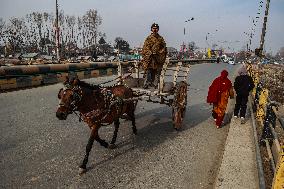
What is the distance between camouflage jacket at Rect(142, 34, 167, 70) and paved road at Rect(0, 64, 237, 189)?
1857 mm

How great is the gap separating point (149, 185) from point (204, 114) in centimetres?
630

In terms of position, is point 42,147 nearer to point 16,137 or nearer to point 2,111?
point 16,137

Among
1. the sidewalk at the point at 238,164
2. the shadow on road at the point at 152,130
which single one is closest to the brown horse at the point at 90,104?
the shadow on road at the point at 152,130

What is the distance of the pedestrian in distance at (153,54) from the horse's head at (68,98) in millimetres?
3646

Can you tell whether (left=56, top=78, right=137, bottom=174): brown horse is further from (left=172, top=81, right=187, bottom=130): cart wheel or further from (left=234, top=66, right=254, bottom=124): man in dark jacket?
(left=234, top=66, right=254, bottom=124): man in dark jacket

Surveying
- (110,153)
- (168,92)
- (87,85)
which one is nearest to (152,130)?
(168,92)

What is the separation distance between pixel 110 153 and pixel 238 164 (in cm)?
267

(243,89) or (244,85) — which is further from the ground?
(244,85)

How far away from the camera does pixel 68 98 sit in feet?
16.7

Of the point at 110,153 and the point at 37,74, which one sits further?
the point at 37,74

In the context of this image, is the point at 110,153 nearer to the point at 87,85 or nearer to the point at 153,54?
the point at 87,85

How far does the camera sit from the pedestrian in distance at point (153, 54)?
8.75 meters

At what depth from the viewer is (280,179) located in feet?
12.6

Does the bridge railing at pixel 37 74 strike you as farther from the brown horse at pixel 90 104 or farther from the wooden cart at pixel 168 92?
the brown horse at pixel 90 104
